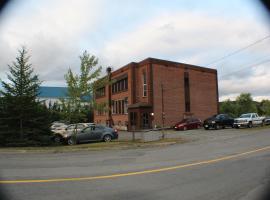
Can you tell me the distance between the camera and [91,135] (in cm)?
2941

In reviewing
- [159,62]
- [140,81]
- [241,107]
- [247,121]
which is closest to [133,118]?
[140,81]

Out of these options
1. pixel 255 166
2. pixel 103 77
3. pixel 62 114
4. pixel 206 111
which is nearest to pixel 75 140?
pixel 62 114

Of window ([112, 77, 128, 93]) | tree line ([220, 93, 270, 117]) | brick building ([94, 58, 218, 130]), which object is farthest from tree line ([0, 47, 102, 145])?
tree line ([220, 93, 270, 117])

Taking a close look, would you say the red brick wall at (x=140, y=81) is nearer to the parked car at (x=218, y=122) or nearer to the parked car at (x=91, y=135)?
the parked car at (x=218, y=122)

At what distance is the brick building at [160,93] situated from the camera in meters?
50.1

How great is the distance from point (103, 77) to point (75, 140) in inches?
205

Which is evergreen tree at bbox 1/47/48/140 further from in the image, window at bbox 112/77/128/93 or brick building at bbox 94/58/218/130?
window at bbox 112/77/128/93

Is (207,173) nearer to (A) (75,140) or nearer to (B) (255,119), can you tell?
(A) (75,140)

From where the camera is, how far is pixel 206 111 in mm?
57094

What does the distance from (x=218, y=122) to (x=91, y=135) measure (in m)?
18.8

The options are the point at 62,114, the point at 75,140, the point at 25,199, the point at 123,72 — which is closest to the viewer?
the point at 25,199

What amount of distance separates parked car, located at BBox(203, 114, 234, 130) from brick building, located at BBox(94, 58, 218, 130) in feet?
19.3

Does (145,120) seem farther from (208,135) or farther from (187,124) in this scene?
(208,135)

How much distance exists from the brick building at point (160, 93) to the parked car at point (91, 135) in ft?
56.4
